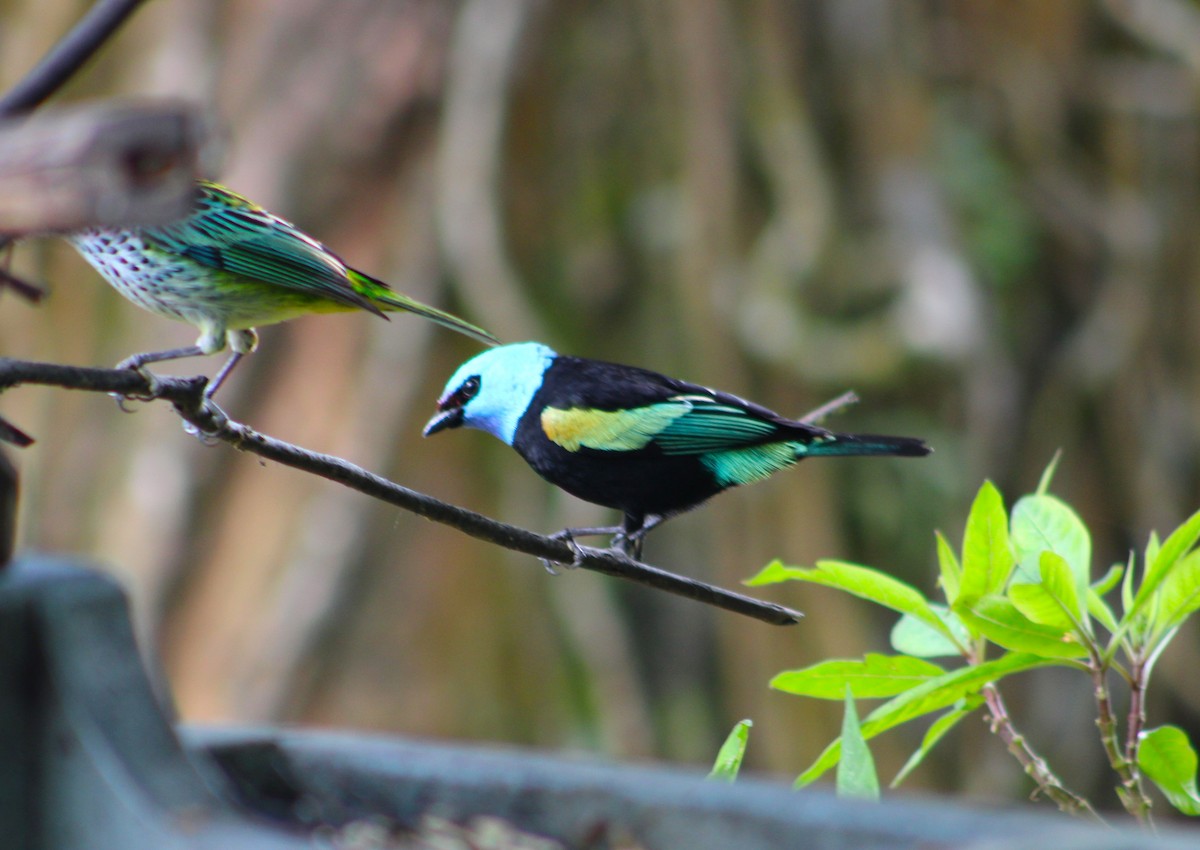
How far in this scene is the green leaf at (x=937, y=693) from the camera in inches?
47.9

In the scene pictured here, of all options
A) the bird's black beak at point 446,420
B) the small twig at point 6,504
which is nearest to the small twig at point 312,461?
the small twig at point 6,504

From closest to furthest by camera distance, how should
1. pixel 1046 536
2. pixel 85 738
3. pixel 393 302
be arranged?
1. pixel 85 738
2. pixel 1046 536
3. pixel 393 302

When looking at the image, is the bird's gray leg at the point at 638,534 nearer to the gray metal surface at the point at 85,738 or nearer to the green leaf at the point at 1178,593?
the green leaf at the point at 1178,593

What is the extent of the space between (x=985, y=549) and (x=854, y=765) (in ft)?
1.01

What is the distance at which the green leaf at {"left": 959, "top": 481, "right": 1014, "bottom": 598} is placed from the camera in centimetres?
128

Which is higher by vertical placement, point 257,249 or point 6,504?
point 257,249

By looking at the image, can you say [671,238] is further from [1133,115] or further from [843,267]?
[1133,115]

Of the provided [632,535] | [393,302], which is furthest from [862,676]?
[393,302]

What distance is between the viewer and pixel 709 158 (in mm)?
4898

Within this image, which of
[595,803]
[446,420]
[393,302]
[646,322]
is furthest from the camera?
[646,322]

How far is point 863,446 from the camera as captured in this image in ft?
6.52

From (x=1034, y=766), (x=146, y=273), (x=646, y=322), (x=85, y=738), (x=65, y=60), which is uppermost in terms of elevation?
(x=65, y=60)

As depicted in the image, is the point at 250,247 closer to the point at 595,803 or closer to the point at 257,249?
the point at 257,249

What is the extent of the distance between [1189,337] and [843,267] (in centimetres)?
150
